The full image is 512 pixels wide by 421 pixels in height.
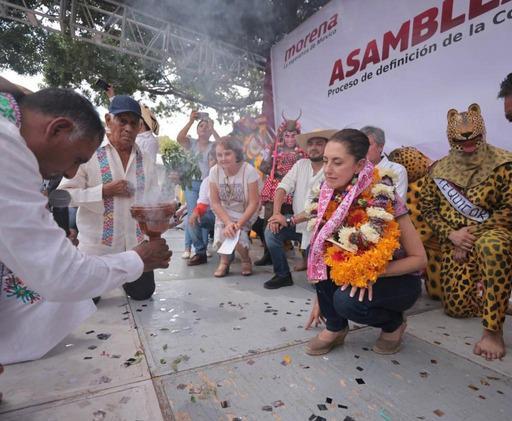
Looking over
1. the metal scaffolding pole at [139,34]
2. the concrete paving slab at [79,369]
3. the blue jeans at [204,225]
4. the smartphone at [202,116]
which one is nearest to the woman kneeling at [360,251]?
the concrete paving slab at [79,369]

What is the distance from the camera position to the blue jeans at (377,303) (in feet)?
6.45

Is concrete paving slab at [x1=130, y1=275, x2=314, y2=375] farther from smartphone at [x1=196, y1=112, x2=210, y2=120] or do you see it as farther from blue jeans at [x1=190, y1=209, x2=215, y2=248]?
smartphone at [x1=196, y1=112, x2=210, y2=120]

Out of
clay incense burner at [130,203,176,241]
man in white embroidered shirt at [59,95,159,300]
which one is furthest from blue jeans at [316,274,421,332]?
man in white embroidered shirt at [59,95,159,300]

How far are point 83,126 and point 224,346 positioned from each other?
153cm

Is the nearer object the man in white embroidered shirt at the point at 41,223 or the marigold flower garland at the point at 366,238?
the man in white embroidered shirt at the point at 41,223

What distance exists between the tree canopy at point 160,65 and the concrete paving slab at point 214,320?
5.27 metres

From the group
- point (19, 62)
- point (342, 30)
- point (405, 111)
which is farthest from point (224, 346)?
point (19, 62)

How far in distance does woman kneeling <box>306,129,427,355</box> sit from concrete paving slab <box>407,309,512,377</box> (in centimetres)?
40

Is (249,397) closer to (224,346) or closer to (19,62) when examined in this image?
(224,346)

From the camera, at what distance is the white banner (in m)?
3.58

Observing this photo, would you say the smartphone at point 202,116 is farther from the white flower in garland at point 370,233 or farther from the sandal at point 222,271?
Answer: the white flower in garland at point 370,233

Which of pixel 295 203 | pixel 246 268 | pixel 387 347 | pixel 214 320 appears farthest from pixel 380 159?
pixel 214 320

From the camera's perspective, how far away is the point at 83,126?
4.35ft

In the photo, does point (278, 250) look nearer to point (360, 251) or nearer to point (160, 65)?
point (360, 251)
